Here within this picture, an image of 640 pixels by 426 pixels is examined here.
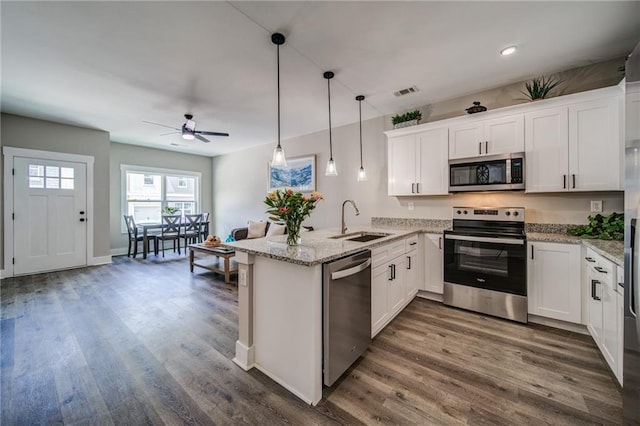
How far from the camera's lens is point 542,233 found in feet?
9.25

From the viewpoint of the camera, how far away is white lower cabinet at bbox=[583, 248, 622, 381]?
1.69 meters

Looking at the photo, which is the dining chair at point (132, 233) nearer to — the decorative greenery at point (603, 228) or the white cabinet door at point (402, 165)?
the white cabinet door at point (402, 165)

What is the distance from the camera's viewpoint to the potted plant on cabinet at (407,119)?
3.45 m

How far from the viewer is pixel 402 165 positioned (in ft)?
11.7

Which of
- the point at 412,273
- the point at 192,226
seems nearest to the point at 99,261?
the point at 192,226

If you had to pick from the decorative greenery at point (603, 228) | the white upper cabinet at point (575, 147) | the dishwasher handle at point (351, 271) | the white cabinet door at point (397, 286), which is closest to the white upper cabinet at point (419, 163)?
the white upper cabinet at point (575, 147)

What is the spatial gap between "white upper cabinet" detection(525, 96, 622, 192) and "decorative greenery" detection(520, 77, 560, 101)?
21cm

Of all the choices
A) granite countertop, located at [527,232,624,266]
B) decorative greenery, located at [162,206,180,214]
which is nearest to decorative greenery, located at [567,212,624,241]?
granite countertop, located at [527,232,624,266]

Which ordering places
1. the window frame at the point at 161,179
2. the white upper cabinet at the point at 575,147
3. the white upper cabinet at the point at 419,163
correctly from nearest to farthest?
the white upper cabinet at the point at 575,147 < the white upper cabinet at the point at 419,163 < the window frame at the point at 161,179

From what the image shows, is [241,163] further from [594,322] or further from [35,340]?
[594,322]

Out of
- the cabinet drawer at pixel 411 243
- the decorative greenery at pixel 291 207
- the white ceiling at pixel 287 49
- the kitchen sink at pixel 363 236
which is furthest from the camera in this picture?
the cabinet drawer at pixel 411 243

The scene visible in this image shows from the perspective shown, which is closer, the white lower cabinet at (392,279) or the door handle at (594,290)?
the door handle at (594,290)

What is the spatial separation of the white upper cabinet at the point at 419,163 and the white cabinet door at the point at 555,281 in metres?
1.18

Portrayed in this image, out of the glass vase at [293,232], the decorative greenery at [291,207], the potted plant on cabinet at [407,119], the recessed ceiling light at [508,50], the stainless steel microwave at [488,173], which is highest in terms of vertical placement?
the recessed ceiling light at [508,50]
